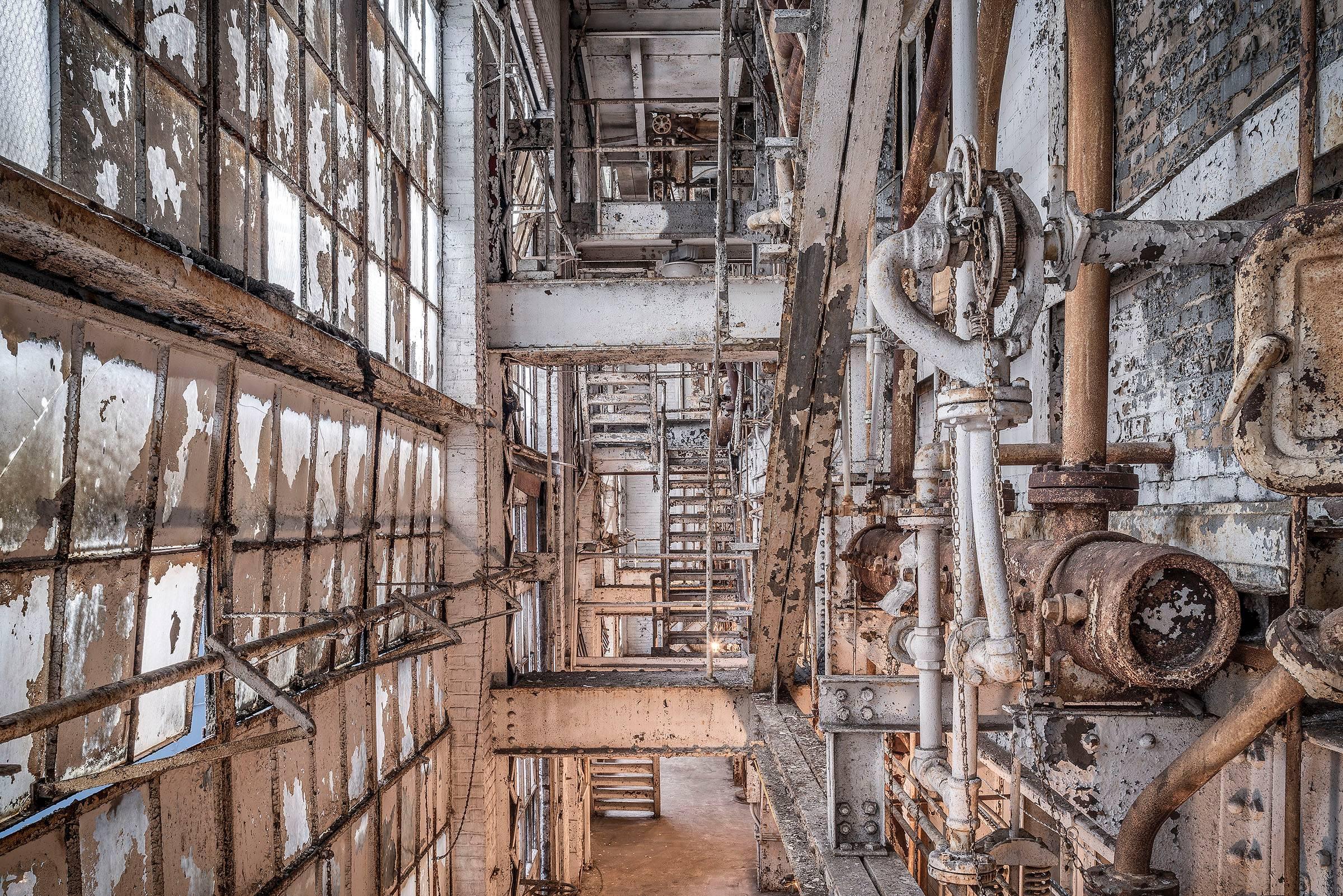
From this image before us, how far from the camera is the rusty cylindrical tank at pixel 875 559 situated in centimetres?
432

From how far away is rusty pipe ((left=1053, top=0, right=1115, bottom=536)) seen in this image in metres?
2.84

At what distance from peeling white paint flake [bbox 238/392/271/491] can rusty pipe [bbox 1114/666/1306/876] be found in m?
3.24

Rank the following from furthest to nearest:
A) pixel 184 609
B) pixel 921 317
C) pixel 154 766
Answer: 1. pixel 184 609
2. pixel 921 317
3. pixel 154 766

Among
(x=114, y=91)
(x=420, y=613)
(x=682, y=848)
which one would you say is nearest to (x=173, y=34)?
(x=114, y=91)

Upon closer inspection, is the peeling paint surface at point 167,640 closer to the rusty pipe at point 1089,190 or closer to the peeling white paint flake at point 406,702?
the peeling white paint flake at point 406,702

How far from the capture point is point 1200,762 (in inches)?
90.7

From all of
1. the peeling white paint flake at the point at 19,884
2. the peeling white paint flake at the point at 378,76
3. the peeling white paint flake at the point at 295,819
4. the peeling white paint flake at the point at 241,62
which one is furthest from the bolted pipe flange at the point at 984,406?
the peeling white paint flake at the point at 378,76

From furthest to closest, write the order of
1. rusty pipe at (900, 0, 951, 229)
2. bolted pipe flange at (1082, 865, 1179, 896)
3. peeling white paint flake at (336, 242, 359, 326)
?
peeling white paint flake at (336, 242, 359, 326) < rusty pipe at (900, 0, 951, 229) < bolted pipe flange at (1082, 865, 1179, 896)

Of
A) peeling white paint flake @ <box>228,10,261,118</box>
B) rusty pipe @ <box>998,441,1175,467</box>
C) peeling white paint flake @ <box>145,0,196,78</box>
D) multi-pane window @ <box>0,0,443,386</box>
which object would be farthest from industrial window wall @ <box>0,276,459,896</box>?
rusty pipe @ <box>998,441,1175,467</box>

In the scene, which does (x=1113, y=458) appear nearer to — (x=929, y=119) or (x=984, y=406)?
(x=984, y=406)

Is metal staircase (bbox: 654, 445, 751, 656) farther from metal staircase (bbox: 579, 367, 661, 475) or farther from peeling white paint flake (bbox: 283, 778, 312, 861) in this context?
peeling white paint flake (bbox: 283, 778, 312, 861)

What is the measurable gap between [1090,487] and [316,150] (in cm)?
360

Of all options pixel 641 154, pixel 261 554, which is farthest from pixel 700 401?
pixel 261 554

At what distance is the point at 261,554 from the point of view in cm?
329
